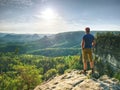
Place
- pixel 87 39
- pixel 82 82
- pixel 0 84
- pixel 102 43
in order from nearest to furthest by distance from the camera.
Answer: pixel 82 82 < pixel 87 39 < pixel 0 84 < pixel 102 43

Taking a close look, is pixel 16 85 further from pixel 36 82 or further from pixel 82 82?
pixel 82 82

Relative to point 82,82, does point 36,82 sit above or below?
below

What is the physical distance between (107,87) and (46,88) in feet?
24.8

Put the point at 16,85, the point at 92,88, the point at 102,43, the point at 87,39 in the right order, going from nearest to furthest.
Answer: the point at 92,88 → the point at 87,39 → the point at 16,85 → the point at 102,43

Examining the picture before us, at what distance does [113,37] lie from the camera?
541 feet

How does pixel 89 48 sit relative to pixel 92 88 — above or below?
above

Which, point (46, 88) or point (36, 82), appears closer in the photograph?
point (46, 88)

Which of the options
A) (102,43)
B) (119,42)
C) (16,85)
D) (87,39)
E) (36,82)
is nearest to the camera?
(87,39)

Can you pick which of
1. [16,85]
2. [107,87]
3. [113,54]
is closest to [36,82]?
[16,85]

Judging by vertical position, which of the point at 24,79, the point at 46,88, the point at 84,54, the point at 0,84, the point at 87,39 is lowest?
the point at 0,84

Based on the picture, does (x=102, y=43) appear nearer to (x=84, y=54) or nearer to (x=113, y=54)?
(x=113, y=54)

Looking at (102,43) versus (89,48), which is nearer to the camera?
(89,48)

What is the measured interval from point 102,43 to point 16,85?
105 m

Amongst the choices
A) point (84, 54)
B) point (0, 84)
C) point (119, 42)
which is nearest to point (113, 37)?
point (119, 42)
